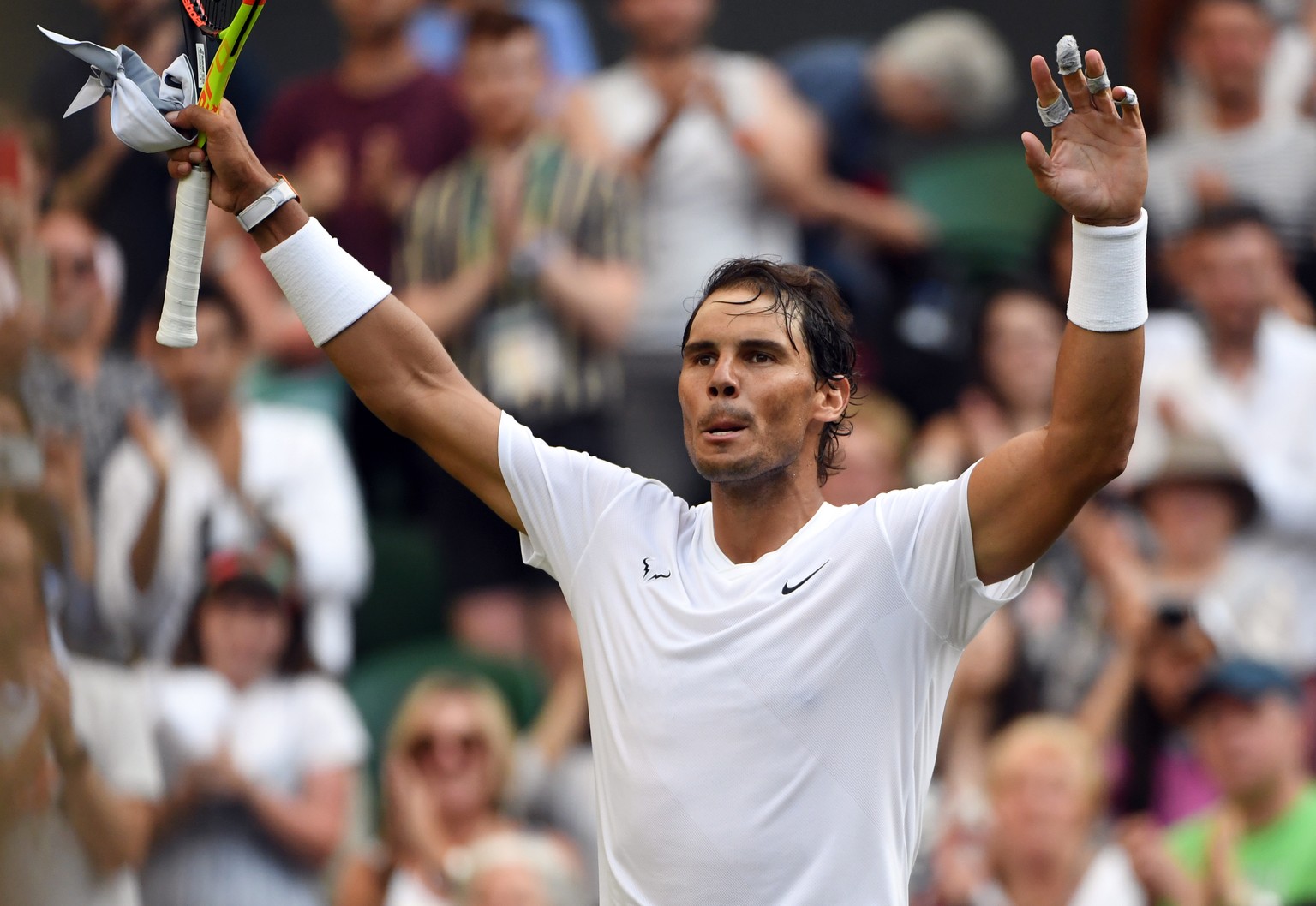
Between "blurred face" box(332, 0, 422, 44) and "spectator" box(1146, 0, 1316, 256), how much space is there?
3.16 metres

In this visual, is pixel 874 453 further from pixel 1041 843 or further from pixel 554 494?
pixel 554 494

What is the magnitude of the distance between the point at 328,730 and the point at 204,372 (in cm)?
140

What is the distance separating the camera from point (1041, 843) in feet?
19.4

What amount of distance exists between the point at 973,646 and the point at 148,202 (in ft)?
11.6

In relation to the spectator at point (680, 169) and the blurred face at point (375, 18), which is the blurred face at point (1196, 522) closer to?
the spectator at point (680, 169)

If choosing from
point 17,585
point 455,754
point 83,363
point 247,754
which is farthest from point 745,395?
point 83,363

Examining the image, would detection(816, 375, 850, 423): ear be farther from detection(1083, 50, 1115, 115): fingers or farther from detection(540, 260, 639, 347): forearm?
detection(540, 260, 639, 347): forearm

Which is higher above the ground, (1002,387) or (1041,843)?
(1002,387)

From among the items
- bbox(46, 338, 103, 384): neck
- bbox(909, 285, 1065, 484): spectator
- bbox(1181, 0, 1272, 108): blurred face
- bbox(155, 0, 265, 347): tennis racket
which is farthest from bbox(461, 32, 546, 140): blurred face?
bbox(155, 0, 265, 347): tennis racket

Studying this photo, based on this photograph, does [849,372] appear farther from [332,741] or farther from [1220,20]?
[1220,20]

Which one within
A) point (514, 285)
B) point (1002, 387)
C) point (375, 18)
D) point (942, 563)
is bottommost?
point (1002, 387)

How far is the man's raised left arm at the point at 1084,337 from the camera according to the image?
109 inches

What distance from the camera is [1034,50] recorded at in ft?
26.5

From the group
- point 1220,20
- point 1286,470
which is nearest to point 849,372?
point 1286,470
